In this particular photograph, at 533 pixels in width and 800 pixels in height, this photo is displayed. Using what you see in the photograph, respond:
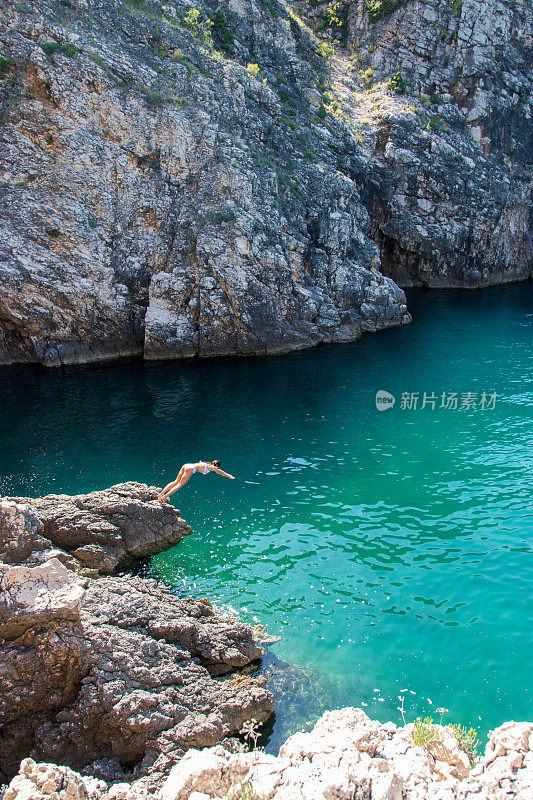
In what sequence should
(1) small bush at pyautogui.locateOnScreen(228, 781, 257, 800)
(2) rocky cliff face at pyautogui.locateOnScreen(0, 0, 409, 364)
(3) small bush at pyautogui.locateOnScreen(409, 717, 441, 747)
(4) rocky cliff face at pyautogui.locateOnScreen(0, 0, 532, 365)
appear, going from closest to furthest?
(1) small bush at pyautogui.locateOnScreen(228, 781, 257, 800) < (3) small bush at pyautogui.locateOnScreen(409, 717, 441, 747) < (2) rocky cliff face at pyautogui.locateOnScreen(0, 0, 409, 364) < (4) rocky cliff face at pyautogui.locateOnScreen(0, 0, 532, 365)

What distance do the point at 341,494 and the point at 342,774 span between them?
10763 millimetres

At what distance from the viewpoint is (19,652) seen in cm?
741

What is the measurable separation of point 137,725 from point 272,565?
218 inches

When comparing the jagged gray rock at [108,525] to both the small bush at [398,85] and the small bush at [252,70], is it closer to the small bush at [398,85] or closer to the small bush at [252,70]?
the small bush at [252,70]

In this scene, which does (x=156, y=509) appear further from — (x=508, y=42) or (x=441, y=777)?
(x=508, y=42)

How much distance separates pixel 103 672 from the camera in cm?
786

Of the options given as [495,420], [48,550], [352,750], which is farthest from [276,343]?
[352,750]

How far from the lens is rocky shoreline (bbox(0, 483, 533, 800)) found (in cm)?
507

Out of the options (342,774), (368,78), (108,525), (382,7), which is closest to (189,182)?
(108,525)

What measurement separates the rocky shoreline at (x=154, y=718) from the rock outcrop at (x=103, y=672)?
19mm

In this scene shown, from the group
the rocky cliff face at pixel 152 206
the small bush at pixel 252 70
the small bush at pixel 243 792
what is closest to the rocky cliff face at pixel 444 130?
the small bush at pixel 252 70

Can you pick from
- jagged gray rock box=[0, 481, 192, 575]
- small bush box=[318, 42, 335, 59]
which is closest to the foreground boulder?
jagged gray rock box=[0, 481, 192, 575]

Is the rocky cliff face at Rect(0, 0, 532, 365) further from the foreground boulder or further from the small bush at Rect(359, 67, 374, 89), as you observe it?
the foreground boulder

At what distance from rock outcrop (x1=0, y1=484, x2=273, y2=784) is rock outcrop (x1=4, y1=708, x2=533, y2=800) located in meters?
1.95
